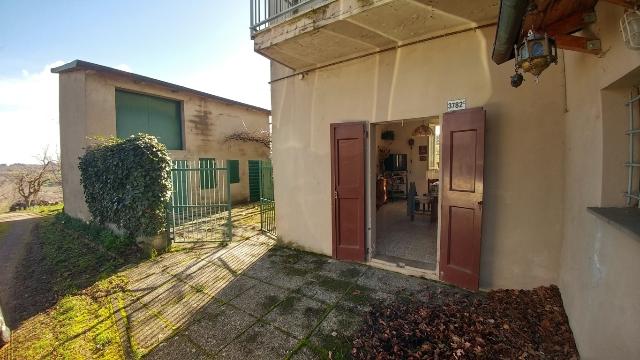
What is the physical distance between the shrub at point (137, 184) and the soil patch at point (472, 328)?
4685 mm

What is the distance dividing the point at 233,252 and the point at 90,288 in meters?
2.20

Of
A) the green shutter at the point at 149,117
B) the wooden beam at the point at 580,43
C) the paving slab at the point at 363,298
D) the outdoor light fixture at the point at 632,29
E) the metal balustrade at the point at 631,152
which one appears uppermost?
the green shutter at the point at 149,117

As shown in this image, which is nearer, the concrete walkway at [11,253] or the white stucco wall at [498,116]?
the white stucco wall at [498,116]

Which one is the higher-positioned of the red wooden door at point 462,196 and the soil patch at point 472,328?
the red wooden door at point 462,196

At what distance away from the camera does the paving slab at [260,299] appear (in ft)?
10.5

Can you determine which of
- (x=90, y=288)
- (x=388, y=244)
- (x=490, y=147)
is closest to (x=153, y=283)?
(x=90, y=288)

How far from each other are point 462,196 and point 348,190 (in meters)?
1.77

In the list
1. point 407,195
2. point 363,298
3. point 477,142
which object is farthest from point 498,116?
point 407,195

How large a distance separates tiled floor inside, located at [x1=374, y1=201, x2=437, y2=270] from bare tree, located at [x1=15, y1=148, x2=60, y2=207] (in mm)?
18661

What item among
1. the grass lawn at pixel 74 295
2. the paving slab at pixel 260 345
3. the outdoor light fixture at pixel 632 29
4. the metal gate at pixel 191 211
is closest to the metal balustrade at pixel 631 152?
the outdoor light fixture at pixel 632 29

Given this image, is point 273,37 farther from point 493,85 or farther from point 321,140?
point 493,85

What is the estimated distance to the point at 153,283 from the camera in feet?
13.0

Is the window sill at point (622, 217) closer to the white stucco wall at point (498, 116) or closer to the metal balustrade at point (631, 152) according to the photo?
the metal balustrade at point (631, 152)

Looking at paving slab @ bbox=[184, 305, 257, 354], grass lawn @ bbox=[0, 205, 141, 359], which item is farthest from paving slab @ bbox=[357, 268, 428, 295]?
grass lawn @ bbox=[0, 205, 141, 359]
